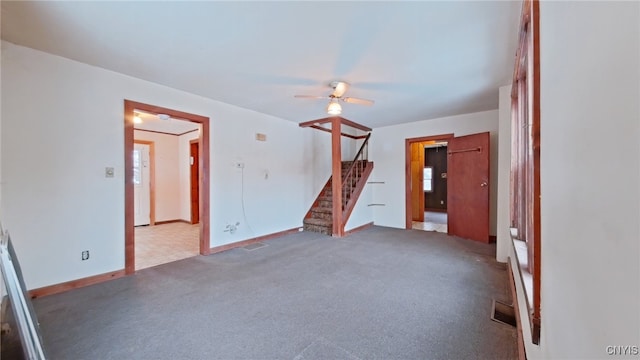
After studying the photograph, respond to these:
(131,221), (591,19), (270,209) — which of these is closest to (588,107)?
(591,19)

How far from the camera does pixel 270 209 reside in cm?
484

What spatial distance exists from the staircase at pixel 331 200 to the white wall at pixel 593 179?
4307mm

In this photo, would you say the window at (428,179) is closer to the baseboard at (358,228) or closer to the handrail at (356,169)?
the handrail at (356,169)

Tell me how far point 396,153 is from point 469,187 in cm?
174

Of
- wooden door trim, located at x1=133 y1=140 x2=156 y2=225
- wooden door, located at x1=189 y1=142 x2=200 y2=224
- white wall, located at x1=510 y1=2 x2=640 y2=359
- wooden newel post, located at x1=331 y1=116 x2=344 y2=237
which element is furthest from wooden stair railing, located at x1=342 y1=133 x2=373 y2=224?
wooden door trim, located at x1=133 y1=140 x2=156 y2=225

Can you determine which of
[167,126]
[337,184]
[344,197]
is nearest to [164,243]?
[167,126]

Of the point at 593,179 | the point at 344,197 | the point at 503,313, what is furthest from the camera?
the point at 344,197

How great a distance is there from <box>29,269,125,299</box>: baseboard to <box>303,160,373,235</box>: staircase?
3256 millimetres

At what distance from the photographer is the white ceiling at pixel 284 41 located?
1.84m

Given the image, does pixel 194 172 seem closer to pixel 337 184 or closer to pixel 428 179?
pixel 337 184

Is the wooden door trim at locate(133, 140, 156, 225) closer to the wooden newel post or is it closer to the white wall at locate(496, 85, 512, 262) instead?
the wooden newel post

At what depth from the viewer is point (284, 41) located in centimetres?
224

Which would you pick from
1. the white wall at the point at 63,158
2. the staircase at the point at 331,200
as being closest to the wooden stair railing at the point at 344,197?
the staircase at the point at 331,200

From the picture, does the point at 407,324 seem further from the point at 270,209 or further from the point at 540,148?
the point at 270,209
